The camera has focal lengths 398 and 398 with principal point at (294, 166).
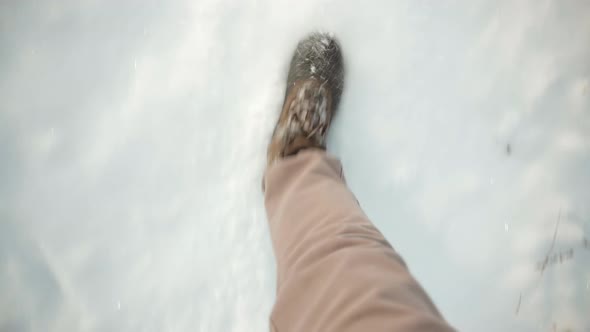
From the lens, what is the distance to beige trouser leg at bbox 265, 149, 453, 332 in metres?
0.49

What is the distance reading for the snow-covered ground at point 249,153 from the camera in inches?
36.2

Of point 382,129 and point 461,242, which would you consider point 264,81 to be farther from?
point 461,242

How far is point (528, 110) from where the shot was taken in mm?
1003

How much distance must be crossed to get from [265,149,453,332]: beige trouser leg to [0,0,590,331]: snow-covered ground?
0.78ft

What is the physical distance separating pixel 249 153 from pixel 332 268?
474 millimetres

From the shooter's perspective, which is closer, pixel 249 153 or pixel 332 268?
pixel 332 268

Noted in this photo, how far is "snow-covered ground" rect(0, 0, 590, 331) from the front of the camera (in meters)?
0.92

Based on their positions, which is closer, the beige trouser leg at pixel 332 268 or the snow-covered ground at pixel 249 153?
the beige trouser leg at pixel 332 268

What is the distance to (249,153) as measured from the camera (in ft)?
3.21

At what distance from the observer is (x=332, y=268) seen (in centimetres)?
57

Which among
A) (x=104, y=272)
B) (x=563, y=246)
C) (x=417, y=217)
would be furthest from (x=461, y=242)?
(x=104, y=272)

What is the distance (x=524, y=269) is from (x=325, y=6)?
822 millimetres

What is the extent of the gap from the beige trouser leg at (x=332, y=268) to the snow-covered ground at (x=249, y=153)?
0.24 m

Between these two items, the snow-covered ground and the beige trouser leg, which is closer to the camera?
the beige trouser leg
